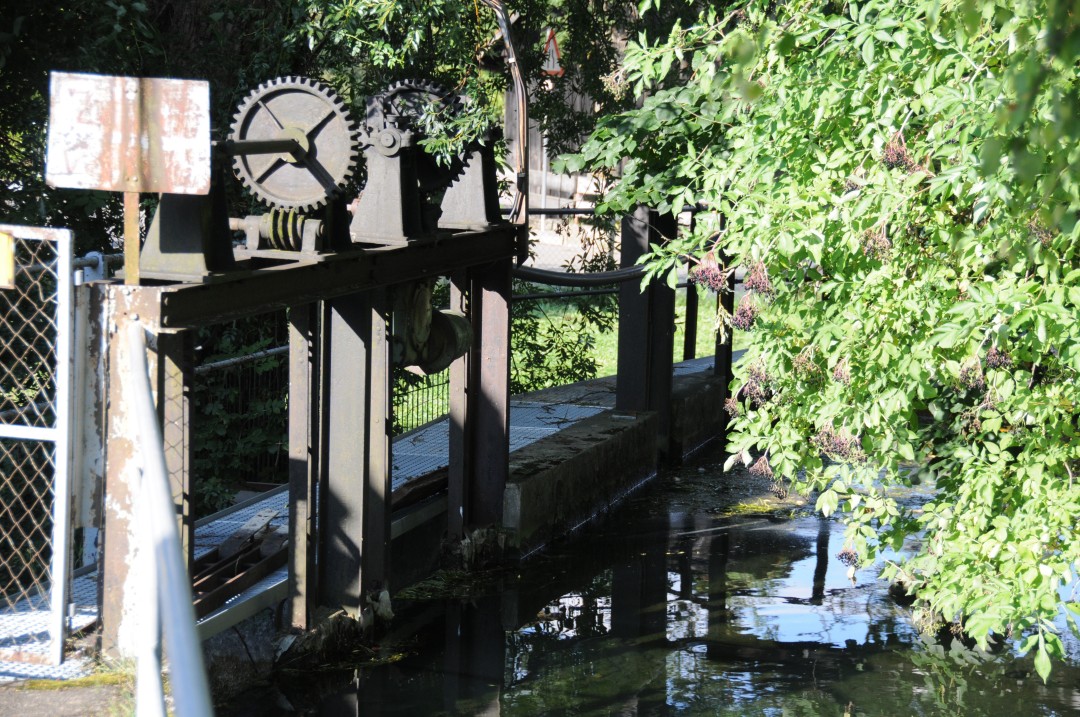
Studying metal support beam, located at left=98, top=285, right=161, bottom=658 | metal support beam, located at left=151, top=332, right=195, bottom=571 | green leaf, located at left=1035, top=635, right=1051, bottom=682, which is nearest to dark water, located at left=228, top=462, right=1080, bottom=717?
metal support beam, located at left=98, top=285, right=161, bottom=658

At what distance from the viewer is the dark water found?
224 inches

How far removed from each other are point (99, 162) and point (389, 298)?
2271 mm

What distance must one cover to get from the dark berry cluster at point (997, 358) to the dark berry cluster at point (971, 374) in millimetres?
77

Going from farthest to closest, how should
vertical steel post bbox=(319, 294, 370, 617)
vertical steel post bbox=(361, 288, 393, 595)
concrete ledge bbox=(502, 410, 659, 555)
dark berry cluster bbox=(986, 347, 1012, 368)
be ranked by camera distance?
concrete ledge bbox=(502, 410, 659, 555)
vertical steel post bbox=(361, 288, 393, 595)
vertical steel post bbox=(319, 294, 370, 617)
dark berry cluster bbox=(986, 347, 1012, 368)

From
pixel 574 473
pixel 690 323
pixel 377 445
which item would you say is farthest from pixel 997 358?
pixel 690 323

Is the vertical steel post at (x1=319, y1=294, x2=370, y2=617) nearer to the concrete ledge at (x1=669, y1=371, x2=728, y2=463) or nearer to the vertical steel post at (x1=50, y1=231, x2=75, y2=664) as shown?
the vertical steel post at (x1=50, y1=231, x2=75, y2=664)

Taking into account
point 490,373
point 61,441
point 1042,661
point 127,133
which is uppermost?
point 127,133

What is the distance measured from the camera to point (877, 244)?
182 inches

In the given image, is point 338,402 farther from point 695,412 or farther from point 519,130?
point 695,412

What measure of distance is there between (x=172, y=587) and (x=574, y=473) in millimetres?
7167

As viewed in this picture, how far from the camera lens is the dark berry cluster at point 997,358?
4852 millimetres

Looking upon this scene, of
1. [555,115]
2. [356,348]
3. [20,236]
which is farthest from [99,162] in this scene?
[555,115]

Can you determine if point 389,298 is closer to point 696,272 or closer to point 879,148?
point 696,272

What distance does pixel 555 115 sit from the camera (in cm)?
1131
